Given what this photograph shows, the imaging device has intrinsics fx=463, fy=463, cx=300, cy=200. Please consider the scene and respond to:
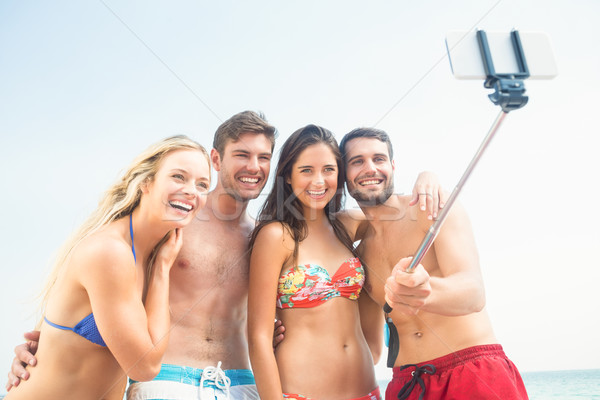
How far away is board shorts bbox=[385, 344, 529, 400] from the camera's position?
8.05 feet

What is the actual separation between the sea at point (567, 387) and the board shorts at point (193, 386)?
25390mm

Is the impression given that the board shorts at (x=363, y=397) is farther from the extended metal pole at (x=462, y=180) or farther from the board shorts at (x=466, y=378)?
the extended metal pole at (x=462, y=180)

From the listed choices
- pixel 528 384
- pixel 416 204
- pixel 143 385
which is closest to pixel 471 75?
pixel 416 204

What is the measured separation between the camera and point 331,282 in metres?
2.93

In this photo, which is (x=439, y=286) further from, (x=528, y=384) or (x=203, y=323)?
(x=528, y=384)

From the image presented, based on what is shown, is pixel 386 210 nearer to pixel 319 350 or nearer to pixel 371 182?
pixel 371 182

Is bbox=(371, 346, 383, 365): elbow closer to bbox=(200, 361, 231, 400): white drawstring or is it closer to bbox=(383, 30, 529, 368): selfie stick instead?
bbox=(200, 361, 231, 400): white drawstring

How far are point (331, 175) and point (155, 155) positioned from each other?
1.15 m

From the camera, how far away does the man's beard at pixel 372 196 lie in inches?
126

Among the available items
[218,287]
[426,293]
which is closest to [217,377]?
[218,287]

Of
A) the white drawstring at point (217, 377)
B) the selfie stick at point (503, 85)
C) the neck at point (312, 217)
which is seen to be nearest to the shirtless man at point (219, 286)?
the white drawstring at point (217, 377)

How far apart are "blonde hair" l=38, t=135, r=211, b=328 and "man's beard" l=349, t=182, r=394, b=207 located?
1.14 meters

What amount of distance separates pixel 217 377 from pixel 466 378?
1.43 meters

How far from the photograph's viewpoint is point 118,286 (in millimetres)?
2223
